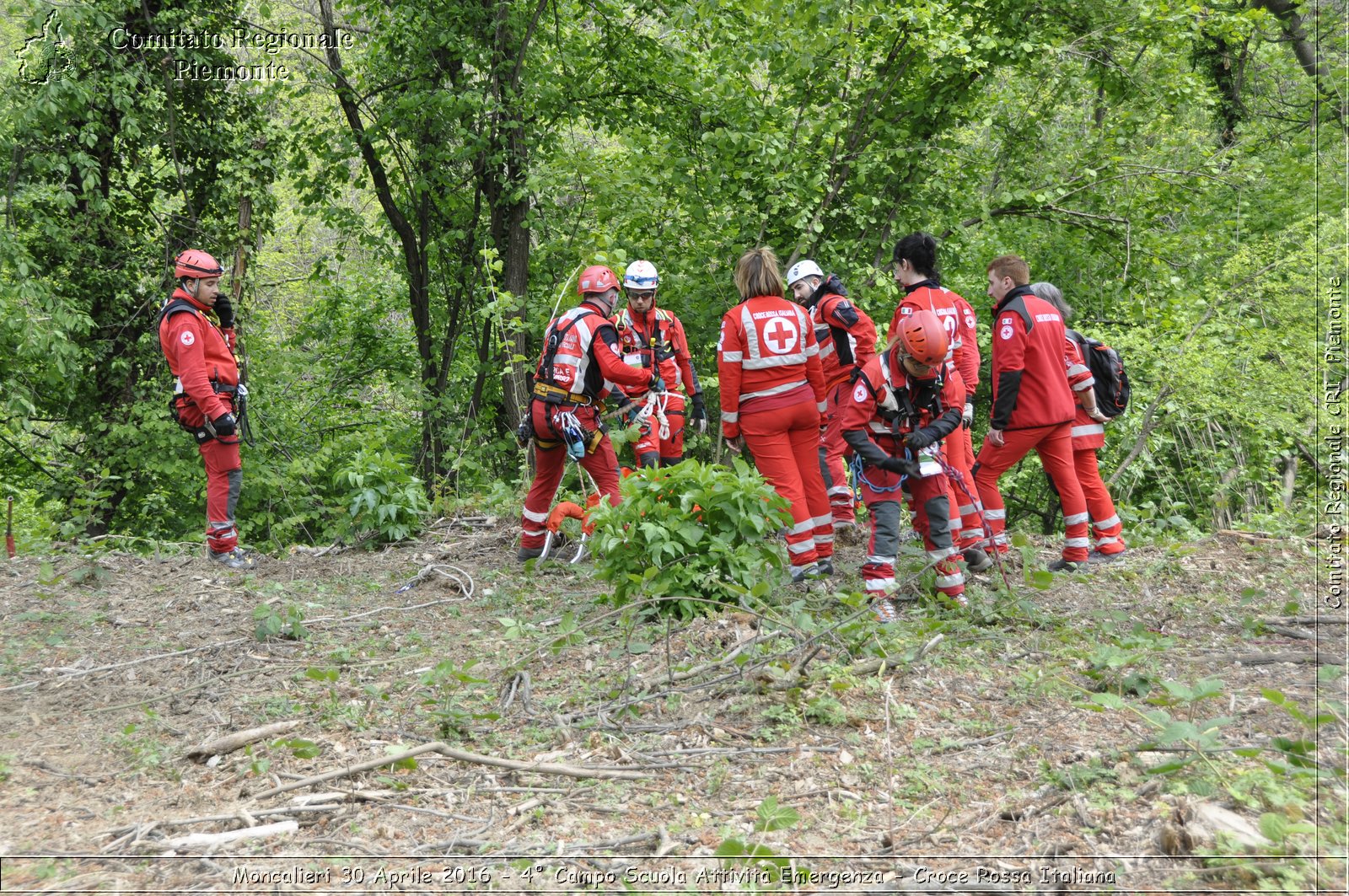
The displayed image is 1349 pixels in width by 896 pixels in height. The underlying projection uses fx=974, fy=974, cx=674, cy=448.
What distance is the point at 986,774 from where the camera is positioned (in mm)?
3662

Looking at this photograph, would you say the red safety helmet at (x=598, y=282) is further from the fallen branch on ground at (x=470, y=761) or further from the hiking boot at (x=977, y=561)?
the fallen branch on ground at (x=470, y=761)

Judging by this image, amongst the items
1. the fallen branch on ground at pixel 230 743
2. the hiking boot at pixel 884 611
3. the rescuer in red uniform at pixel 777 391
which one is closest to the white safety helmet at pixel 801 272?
the rescuer in red uniform at pixel 777 391

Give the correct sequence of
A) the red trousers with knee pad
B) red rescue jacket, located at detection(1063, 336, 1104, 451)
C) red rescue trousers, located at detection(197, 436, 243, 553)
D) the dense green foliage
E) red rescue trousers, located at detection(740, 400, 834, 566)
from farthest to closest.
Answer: the dense green foliage
red rescue trousers, located at detection(197, 436, 243, 553)
red rescue jacket, located at detection(1063, 336, 1104, 451)
red rescue trousers, located at detection(740, 400, 834, 566)
the red trousers with knee pad

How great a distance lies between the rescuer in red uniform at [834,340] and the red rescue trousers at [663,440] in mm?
1387

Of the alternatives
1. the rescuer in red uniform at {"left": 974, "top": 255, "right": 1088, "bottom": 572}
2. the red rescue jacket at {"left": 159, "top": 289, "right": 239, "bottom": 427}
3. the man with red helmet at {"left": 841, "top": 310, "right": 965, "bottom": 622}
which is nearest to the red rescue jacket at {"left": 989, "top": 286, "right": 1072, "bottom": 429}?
the rescuer in red uniform at {"left": 974, "top": 255, "right": 1088, "bottom": 572}

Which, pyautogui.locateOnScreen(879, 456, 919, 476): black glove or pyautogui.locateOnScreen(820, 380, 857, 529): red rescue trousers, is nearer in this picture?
pyautogui.locateOnScreen(879, 456, 919, 476): black glove

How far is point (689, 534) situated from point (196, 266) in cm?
459

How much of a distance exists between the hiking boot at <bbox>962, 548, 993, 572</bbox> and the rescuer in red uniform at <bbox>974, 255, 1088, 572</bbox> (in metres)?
0.13

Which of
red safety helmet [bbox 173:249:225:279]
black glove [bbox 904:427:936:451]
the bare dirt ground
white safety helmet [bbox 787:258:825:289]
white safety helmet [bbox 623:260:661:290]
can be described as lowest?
the bare dirt ground

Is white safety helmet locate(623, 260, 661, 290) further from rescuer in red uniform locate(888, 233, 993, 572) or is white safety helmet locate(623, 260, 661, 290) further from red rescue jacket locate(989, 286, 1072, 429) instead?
red rescue jacket locate(989, 286, 1072, 429)

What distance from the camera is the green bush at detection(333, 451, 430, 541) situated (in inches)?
336

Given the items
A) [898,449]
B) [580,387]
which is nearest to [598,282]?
[580,387]

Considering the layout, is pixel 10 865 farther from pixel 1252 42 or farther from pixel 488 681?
pixel 1252 42

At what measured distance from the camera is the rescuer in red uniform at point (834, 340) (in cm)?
711
